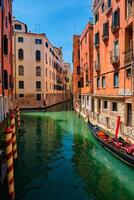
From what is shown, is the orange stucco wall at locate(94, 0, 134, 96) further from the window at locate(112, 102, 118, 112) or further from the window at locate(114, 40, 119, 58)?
the window at locate(112, 102, 118, 112)

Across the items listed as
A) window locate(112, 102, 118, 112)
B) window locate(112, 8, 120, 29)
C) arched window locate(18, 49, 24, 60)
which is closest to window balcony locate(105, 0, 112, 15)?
window locate(112, 8, 120, 29)

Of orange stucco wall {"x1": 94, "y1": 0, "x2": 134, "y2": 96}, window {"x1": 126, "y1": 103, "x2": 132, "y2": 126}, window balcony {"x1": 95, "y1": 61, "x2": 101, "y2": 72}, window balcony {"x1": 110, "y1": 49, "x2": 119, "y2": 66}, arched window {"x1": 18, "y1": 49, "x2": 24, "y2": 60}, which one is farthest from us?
arched window {"x1": 18, "y1": 49, "x2": 24, "y2": 60}

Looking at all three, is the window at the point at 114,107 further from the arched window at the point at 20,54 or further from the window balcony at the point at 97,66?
the arched window at the point at 20,54

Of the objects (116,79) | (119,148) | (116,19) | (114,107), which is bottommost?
(119,148)

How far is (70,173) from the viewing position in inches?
434

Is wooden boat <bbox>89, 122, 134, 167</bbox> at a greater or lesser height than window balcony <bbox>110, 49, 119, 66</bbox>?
lesser

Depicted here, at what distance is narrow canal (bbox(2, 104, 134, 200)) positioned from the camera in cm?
884

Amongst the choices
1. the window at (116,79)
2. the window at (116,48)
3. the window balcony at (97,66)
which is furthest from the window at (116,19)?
the window balcony at (97,66)

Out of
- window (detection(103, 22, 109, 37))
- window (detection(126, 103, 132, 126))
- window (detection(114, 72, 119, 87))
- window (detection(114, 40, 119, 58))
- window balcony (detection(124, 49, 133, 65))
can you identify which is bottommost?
window (detection(126, 103, 132, 126))

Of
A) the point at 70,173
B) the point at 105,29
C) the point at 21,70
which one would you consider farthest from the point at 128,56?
the point at 21,70

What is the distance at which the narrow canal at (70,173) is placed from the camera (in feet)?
29.0

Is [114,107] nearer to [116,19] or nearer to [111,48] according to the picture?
[111,48]

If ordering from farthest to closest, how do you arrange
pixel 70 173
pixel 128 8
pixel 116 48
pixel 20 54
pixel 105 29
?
pixel 20 54 → pixel 105 29 → pixel 116 48 → pixel 128 8 → pixel 70 173

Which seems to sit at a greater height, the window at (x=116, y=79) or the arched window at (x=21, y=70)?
the arched window at (x=21, y=70)
